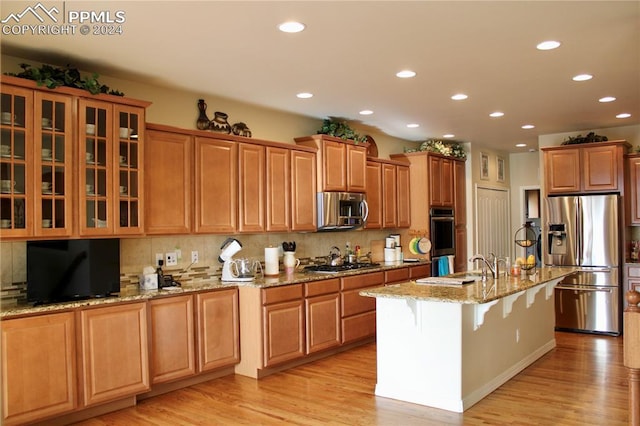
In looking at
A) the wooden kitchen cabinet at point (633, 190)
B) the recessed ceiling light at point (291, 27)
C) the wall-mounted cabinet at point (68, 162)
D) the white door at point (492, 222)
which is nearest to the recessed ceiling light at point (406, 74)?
the recessed ceiling light at point (291, 27)

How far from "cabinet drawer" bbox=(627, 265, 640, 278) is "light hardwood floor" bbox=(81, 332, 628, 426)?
66.8 inches

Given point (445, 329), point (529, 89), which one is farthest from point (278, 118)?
point (445, 329)

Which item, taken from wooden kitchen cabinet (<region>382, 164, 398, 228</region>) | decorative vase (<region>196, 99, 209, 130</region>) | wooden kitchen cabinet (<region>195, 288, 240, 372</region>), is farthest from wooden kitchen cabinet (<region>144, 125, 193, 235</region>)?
wooden kitchen cabinet (<region>382, 164, 398, 228</region>)

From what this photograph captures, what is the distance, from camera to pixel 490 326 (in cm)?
428

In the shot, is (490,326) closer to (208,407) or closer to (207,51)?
(208,407)

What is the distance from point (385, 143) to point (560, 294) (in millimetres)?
3048

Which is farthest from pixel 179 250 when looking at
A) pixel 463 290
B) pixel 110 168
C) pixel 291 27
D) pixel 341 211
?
pixel 463 290

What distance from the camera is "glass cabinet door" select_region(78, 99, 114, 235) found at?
375 cm

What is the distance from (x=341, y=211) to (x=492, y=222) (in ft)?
13.8

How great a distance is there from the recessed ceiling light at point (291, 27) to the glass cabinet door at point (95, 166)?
4.90 feet

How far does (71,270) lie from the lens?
3746 millimetres

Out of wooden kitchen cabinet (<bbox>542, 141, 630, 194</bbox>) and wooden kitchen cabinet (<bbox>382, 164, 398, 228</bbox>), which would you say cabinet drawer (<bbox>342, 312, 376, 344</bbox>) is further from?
wooden kitchen cabinet (<bbox>542, 141, 630, 194</bbox>)

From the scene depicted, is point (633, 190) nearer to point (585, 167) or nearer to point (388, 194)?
point (585, 167)

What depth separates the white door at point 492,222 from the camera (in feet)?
28.9
